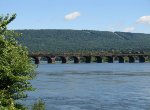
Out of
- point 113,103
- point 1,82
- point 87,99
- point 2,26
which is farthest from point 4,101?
point 87,99

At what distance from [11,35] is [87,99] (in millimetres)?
38328

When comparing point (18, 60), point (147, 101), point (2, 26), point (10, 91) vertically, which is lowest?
point (147, 101)

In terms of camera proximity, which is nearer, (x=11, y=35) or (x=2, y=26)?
(x=2, y=26)

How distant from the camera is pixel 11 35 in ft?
103

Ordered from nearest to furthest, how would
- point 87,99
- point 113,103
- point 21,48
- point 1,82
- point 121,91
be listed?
point 1,82, point 21,48, point 113,103, point 87,99, point 121,91

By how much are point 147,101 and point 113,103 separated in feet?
18.4

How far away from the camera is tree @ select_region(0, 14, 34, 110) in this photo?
95.0 ft

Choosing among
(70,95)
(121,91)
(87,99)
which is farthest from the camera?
(121,91)

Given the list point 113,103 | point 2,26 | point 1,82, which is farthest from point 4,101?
point 113,103

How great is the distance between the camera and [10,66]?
98.7 feet

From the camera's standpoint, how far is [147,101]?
65.0 metres

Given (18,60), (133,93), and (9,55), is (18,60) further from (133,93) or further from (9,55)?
(133,93)

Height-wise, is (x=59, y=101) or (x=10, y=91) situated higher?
(x=10, y=91)

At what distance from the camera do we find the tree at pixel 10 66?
28953 mm
